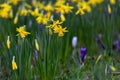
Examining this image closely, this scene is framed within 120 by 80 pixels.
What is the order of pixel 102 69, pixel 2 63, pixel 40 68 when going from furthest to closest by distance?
pixel 2 63
pixel 40 68
pixel 102 69

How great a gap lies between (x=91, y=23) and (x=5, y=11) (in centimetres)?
96

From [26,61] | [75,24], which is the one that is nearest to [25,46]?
[26,61]

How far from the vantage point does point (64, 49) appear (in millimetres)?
3488

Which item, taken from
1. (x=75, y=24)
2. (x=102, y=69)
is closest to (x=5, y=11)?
(x=75, y=24)

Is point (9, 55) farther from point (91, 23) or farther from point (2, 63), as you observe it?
point (91, 23)

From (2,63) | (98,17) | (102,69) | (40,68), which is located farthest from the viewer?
(98,17)

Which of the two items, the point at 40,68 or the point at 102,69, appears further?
the point at 40,68

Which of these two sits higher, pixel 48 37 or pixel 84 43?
pixel 48 37

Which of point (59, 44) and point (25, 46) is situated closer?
point (25, 46)

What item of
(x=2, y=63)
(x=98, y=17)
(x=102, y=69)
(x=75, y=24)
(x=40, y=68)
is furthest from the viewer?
(x=98, y=17)

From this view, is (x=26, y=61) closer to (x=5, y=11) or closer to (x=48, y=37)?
(x=48, y=37)

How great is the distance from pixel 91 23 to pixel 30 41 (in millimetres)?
1294

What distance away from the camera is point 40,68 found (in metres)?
2.88

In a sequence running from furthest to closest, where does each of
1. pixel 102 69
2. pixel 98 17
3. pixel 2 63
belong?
pixel 98 17
pixel 2 63
pixel 102 69
